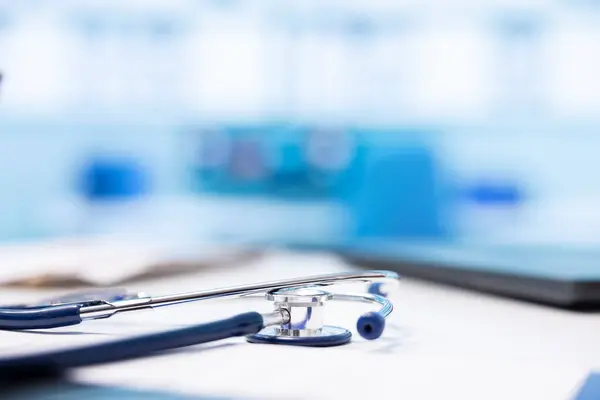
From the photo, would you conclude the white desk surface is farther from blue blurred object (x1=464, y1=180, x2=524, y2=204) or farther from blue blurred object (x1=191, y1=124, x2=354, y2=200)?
blue blurred object (x1=464, y1=180, x2=524, y2=204)

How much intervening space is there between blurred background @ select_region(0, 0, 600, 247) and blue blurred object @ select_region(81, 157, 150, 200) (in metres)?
0.01

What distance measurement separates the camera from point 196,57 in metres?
2.79

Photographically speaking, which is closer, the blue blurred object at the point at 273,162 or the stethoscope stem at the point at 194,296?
the stethoscope stem at the point at 194,296

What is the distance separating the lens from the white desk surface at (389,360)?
27cm

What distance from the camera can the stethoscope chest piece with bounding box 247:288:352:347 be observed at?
1.12ft

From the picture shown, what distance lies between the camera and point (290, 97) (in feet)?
9.48

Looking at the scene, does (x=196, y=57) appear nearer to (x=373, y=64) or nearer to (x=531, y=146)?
(x=373, y=64)

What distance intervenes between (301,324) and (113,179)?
2.74 metres

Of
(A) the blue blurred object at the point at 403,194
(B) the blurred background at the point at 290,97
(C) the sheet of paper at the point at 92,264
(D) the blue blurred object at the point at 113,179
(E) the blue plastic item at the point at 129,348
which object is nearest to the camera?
(E) the blue plastic item at the point at 129,348

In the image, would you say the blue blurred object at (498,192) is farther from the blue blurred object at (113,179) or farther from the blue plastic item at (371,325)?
the blue plastic item at (371,325)

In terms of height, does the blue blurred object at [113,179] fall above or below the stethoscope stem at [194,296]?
above

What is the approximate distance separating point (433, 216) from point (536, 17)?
130 centimetres

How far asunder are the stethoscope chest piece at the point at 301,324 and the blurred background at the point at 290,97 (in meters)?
2.36

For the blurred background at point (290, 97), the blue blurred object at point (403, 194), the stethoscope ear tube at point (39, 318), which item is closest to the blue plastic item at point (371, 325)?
the stethoscope ear tube at point (39, 318)
